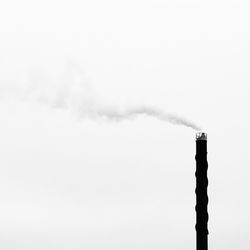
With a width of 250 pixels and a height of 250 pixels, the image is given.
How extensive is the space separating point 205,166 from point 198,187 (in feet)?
3.97

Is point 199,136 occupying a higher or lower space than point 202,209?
higher

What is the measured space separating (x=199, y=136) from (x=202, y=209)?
3.95 metres

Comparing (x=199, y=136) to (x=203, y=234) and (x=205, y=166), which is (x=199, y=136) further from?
(x=203, y=234)

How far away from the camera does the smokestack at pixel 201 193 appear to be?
4959cm

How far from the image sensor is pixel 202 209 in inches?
1955

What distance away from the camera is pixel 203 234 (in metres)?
49.7

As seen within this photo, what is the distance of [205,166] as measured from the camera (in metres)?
49.7

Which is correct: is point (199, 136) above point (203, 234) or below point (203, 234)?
above

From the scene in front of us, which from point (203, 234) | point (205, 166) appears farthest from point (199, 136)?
point (203, 234)

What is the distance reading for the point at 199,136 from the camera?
163 feet

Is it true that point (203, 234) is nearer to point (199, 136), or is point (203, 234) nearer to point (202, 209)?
point (202, 209)

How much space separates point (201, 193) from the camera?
49.8 metres

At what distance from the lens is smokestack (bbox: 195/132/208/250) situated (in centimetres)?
4959

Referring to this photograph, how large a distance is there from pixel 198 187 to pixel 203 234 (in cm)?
255
